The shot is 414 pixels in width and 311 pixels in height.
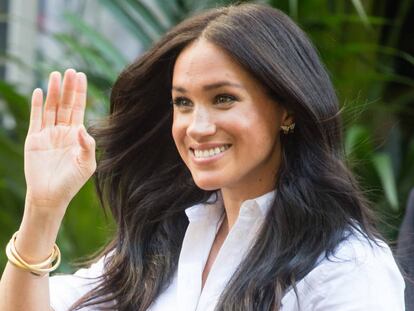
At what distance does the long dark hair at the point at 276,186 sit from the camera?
2.41m

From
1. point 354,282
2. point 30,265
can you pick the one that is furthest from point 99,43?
point 354,282

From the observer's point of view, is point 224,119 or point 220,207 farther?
point 220,207

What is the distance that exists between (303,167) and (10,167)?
2381 mm

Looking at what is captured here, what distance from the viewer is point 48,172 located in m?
2.45

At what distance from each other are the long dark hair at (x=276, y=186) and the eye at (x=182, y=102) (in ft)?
0.46

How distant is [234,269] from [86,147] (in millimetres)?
415

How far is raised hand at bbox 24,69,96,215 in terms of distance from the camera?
2438mm

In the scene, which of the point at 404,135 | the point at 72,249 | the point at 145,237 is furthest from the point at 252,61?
the point at 404,135

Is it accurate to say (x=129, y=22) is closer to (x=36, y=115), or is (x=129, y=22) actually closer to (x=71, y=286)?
(x=71, y=286)

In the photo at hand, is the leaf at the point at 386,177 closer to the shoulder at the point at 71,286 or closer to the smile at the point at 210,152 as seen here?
the shoulder at the point at 71,286

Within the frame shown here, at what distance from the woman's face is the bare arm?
229mm

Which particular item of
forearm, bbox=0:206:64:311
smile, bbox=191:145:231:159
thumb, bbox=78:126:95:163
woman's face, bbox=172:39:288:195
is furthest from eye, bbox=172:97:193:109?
forearm, bbox=0:206:64:311

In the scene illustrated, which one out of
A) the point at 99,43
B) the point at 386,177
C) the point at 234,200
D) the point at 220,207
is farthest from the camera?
the point at 99,43

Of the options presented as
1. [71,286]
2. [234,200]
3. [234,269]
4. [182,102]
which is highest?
[182,102]
